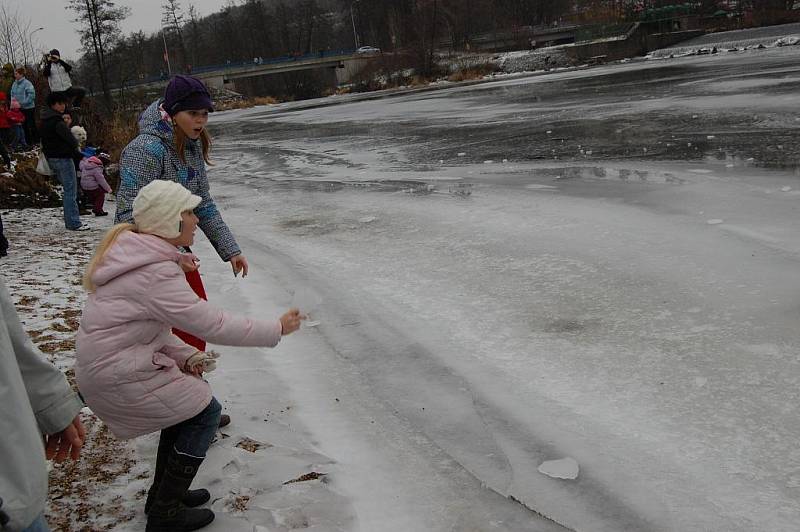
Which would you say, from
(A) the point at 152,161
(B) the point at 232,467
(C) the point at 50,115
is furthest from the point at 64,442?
(C) the point at 50,115

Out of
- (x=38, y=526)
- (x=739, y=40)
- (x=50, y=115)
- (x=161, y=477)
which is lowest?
(x=161, y=477)

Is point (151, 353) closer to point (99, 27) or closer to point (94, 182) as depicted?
point (94, 182)

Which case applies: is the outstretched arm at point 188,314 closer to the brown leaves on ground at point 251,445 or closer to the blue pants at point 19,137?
the brown leaves on ground at point 251,445

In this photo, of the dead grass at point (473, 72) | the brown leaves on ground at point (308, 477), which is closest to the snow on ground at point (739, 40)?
the dead grass at point (473, 72)

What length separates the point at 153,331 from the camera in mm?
2498

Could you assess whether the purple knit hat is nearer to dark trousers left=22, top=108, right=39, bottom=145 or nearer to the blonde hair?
the blonde hair

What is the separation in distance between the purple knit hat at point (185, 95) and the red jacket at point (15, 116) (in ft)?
40.5

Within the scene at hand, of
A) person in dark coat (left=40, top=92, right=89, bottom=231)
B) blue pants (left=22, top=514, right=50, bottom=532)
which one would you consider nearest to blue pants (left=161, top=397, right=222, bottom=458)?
blue pants (left=22, top=514, right=50, bottom=532)

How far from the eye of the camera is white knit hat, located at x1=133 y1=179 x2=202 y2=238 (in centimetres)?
252

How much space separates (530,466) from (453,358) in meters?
1.21

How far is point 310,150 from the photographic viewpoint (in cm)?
1547

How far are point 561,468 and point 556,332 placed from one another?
1424mm

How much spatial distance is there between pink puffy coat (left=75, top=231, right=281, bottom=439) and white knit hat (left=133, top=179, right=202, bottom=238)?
2.0 inches

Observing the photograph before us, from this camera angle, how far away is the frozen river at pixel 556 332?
2.95m
